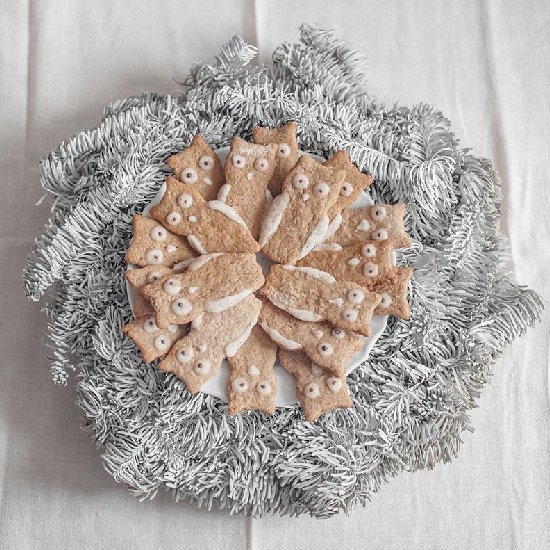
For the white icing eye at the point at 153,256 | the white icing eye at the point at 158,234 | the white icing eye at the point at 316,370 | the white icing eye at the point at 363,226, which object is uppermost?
the white icing eye at the point at 363,226

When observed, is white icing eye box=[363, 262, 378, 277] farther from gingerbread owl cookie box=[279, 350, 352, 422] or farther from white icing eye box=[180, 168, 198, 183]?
white icing eye box=[180, 168, 198, 183]

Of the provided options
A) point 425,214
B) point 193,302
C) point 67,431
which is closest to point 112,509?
point 67,431

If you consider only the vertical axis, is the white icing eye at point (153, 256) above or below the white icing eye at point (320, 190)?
below

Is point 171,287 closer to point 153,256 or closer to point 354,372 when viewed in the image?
point 153,256

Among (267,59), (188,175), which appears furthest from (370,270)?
(267,59)

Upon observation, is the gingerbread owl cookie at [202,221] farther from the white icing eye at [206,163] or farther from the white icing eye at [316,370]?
the white icing eye at [316,370]

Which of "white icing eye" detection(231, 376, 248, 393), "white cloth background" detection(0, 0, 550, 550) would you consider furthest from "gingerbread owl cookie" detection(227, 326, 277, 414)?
"white cloth background" detection(0, 0, 550, 550)

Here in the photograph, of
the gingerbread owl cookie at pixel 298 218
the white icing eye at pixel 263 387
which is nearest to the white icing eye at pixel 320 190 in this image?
the gingerbread owl cookie at pixel 298 218
